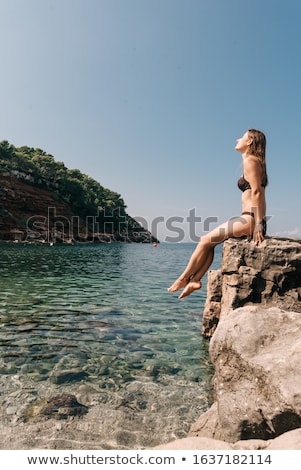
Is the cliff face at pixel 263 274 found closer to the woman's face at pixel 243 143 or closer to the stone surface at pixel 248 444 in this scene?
the woman's face at pixel 243 143

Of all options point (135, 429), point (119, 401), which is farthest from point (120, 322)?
point (135, 429)

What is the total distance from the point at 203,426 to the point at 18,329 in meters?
6.37

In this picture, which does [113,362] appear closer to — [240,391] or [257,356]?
[240,391]

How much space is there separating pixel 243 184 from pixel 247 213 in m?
0.65

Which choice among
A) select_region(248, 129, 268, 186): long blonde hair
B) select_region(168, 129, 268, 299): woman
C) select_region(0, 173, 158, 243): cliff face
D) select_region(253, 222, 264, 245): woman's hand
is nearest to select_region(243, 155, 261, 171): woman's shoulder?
select_region(168, 129, 268, 299): woman

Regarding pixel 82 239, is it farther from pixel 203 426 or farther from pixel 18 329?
pixel 203 426

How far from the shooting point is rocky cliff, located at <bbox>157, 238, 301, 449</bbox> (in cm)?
279

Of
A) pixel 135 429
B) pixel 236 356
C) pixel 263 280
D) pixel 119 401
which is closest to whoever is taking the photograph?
pixel 236 356

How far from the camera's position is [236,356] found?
380cm

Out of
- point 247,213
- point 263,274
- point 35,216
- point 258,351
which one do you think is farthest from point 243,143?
point 35,216

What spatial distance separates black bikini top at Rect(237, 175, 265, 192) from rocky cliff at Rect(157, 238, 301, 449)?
113 centimetres

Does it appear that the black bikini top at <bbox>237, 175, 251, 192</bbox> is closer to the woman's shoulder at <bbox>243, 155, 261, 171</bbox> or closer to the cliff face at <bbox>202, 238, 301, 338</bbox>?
the woman's shoulder at <bbox>243, 155, 261, 171</bbox>

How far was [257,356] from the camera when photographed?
355cm
